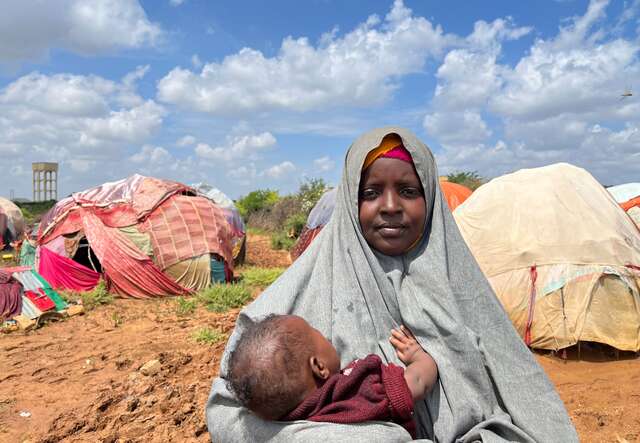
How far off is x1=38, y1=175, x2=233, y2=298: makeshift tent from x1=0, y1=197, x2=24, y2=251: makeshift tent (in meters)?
7.93

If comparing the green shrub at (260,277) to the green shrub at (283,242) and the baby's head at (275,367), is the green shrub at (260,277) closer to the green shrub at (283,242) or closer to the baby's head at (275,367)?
the green shrub at (283,242)

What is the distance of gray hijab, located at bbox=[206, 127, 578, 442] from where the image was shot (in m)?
1.48

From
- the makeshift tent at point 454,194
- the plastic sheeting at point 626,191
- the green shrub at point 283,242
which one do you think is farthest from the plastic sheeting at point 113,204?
the plastic sheeting at point 626,191

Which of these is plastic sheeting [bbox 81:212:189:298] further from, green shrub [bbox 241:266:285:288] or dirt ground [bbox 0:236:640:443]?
dirt ground [bbox 0:236:640:443]

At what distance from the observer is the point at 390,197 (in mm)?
1640

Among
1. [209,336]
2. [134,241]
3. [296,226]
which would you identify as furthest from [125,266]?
[296,226]

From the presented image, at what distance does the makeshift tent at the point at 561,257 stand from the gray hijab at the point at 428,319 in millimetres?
3571

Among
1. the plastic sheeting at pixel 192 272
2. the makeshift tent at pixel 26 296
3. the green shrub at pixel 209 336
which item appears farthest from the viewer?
the plastic sheeting at pixel 192 272

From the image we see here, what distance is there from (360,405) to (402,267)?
1.84 feet

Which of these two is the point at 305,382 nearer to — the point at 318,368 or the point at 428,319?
the point at 318,368

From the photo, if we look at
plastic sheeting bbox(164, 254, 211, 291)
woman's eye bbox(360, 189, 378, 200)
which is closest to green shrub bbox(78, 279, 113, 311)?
plastic sheeting bbox(164, 254, 211, 291)

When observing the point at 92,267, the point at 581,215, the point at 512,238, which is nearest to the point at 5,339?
the point at 92,267

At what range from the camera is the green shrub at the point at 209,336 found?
19.4 ft

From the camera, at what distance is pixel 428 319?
1.57 metres
